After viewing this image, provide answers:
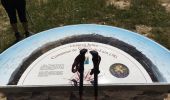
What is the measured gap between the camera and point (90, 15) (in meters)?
11.6

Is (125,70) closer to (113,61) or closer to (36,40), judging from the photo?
(113,61)

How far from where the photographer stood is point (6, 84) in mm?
5766

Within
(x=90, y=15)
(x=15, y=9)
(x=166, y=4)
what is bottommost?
(x=15, y=9)

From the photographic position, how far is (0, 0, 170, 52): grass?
10.9m

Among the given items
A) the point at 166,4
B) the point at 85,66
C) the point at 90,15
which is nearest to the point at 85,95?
the point at 85,66

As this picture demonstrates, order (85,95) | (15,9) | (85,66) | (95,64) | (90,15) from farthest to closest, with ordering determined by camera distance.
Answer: (90,15) < (15,9) < (85,66) < (85,95) < (95,64)

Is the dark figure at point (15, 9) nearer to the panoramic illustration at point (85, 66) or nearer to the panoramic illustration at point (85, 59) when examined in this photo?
the panoramic illustration at point (85, 66)

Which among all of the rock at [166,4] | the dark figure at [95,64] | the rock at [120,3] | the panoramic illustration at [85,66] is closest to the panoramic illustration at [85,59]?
the panoramic illustration at [85,66]

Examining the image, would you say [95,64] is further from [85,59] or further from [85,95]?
[85,59]

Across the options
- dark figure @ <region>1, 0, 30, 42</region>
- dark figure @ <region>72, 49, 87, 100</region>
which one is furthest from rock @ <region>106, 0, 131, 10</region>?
dark figure @ <region>72, 49, 87, 100</region>

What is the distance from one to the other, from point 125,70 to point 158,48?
99 cm

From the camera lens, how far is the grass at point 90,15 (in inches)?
430

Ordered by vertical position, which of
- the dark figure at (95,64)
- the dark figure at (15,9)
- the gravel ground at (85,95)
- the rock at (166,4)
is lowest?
the gravel ground at (85,95)

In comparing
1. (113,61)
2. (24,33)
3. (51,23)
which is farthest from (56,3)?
(113,61)
